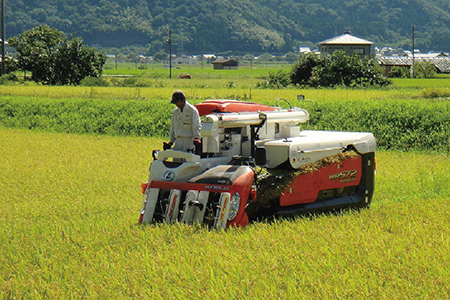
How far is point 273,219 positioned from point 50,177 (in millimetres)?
6132

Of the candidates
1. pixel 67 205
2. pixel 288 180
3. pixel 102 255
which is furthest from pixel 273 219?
pixel 67 205

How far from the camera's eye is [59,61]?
46.8 m

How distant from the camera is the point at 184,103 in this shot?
9.50m

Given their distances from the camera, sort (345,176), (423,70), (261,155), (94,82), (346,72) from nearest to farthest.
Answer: (261,155), (345,176), (346,72), (94,82), (423,70)

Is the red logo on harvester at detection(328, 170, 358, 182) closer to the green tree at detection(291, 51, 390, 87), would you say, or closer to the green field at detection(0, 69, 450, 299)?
the green field at detection(0, 69, 450, 299)

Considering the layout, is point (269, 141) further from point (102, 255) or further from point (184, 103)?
point (102, 255)

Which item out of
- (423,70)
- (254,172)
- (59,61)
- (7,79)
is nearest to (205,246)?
(254,172)

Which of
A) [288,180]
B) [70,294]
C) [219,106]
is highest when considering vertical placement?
[219,106]

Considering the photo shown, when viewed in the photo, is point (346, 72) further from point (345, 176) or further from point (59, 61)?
point (345, 176)

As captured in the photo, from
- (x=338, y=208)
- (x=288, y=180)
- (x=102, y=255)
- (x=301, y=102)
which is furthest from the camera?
(x=301, y=102)

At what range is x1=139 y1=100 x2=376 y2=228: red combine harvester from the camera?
8.80 m

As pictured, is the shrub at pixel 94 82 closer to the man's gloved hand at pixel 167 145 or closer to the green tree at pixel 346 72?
the green tree at pixel 346 72

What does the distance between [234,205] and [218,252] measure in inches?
43.3

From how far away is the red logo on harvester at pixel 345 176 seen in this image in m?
9.98
